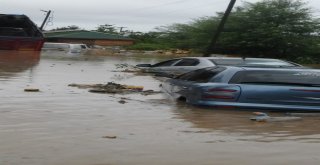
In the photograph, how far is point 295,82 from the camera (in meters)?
10.9

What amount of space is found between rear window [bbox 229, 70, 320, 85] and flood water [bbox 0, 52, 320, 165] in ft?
2.16

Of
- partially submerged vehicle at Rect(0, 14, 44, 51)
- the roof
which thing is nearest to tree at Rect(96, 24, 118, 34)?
the roof

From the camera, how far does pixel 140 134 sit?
26.0 feet

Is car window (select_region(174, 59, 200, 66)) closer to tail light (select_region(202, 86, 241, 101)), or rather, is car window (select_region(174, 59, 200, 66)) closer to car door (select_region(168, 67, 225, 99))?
car door (select_region(168, 67, 225, 99))

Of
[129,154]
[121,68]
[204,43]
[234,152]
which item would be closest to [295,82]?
[234,152]

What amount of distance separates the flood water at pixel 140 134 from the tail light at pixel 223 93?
25cm

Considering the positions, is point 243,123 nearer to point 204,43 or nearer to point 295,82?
point 295,82

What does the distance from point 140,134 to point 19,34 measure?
1394 inches

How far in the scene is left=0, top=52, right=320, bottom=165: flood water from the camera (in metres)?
6.28

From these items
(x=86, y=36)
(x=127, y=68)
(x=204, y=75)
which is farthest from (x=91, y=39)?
(x=204, y=75)

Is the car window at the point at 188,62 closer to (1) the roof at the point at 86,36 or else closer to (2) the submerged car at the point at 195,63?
(2) the submerged car at the point at 195,63

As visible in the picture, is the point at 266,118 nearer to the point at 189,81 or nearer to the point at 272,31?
the point at 189,81

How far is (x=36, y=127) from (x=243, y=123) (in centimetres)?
335

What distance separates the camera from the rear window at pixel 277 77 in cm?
1077
